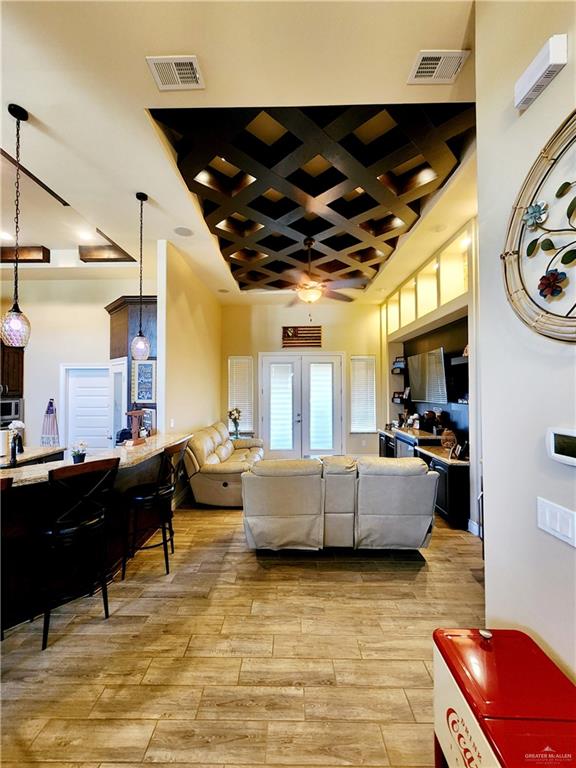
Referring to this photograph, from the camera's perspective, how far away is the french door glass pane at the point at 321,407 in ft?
25.4

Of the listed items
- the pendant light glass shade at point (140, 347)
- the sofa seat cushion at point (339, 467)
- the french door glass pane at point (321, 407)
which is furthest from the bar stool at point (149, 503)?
the french door glass pane at point (321, 407)

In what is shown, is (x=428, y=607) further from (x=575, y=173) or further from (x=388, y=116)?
(x=388, y=116)

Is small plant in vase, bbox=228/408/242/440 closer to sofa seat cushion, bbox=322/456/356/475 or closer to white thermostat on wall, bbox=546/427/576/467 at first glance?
sofa seat cushion, bbox=322/456/356/475

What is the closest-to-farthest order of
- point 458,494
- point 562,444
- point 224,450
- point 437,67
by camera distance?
point 562,444, point 437,67, point 458,494, point 224,450

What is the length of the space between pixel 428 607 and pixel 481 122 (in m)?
3.14

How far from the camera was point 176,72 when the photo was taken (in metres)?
2.09

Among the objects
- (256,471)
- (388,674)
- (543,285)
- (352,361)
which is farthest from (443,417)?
(543,285)

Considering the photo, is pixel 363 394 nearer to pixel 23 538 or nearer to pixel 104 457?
pixel 104 457

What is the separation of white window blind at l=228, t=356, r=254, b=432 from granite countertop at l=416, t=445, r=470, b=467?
4.02m

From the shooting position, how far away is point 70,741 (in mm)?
1565

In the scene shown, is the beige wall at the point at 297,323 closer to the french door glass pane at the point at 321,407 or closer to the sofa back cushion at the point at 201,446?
the french door glass pane at the point at 321,407

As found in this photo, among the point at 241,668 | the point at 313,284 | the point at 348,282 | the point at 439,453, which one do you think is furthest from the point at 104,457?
the point at 348,282

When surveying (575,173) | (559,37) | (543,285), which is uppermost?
(559,37)

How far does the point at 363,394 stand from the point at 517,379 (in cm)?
638
